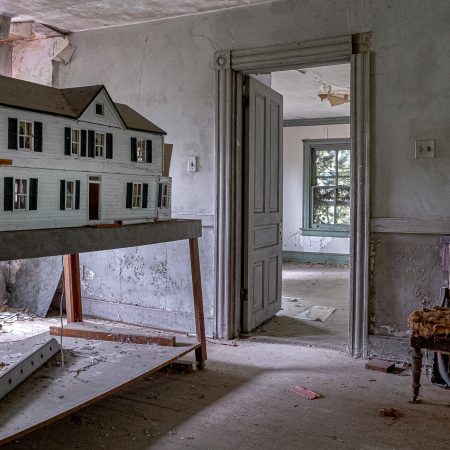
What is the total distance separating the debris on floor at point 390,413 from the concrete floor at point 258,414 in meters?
0.04

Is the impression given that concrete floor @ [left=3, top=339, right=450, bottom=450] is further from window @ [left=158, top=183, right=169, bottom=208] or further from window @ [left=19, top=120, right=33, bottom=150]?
window @ [left=19, top=120, right=33, bottom=150]

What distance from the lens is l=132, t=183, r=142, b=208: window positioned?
121 inches

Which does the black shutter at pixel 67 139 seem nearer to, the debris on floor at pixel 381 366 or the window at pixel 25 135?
the window at pixel 25 135

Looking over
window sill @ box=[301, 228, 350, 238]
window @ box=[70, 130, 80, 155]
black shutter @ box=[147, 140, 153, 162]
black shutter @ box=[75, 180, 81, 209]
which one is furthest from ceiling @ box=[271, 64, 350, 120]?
black shutter @ box=[75, 180, 81, 209]

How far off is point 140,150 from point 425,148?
213 cm

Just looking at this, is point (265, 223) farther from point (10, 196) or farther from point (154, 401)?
point (10, 196)

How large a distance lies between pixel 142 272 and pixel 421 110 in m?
2.89

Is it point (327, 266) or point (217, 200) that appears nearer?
point (217, 200)

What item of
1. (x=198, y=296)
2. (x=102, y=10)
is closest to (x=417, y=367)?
(x=198, y=296)

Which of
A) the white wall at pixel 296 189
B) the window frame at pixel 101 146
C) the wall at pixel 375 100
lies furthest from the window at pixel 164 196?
the white wall at pixel 296 189

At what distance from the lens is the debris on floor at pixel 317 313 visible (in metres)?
5.54

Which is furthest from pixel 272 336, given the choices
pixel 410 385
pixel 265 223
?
pixel 410 385

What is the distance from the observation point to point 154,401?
3176 millimetres

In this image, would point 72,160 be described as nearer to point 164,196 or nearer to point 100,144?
point 100,144
